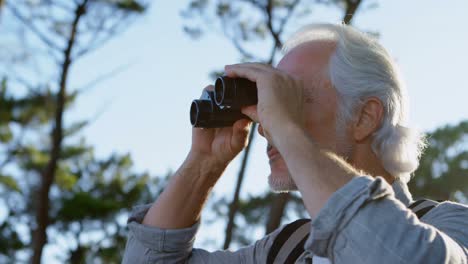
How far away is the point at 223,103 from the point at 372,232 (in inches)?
26.1

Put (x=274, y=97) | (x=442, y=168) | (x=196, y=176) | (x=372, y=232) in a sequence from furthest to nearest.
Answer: (x=442, y=168) → (x=196, y=176) → (x=274, y=97) → (x=372, y=232)

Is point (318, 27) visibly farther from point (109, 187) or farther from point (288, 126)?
point (109, 187)

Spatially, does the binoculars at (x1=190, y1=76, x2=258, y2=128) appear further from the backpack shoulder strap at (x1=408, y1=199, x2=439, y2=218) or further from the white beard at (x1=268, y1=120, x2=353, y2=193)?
the backpack shoulder strap at (x1=408, y1=199, x2=439, y2=218)

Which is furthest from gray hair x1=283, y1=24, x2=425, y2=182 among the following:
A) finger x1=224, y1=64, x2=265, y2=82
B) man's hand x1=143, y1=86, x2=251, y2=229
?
man's hand x1=143, y1=86, x2=251, y2=229

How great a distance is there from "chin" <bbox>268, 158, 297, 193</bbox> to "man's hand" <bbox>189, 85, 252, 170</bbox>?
356 mm

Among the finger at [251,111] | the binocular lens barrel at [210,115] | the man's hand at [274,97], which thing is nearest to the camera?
the man's hand at [274,97]

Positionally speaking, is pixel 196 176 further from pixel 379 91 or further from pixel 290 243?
pixel 379 91

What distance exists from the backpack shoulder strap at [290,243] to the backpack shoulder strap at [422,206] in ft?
1.05

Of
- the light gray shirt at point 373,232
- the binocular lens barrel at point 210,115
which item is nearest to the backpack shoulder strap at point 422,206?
the light gray shirt at point 373,232

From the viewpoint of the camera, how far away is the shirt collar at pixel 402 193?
1.83m

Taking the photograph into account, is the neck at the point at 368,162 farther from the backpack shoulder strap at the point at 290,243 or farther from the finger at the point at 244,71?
the finger at the point at 244,71

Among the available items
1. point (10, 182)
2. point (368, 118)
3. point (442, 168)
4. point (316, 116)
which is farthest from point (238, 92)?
point (10, 182)

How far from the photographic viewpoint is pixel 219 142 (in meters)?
2.28

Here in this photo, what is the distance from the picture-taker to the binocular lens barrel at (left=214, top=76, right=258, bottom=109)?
1.81 meters
